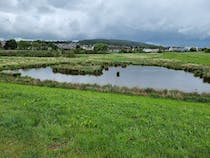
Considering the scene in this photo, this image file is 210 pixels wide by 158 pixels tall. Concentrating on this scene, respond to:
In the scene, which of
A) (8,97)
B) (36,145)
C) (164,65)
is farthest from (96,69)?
(36,145)

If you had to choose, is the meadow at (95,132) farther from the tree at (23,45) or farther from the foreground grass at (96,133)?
the tree at (23,45)

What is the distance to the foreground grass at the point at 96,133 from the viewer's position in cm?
745

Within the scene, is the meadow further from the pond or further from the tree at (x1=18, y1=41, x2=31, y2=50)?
the tree at (x1=18, y1=41, x2=31, y2=50)

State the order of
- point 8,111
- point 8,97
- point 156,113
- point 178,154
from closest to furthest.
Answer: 1. point 178,154
2. point 8,111
3. point 156,113
4. point 8,97

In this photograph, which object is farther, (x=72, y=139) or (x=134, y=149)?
(x=72, y=139)

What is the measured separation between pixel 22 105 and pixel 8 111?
1555 mm

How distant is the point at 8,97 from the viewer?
51.2 ft

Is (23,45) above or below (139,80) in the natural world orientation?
above

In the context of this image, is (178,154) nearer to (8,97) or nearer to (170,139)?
(170,139)

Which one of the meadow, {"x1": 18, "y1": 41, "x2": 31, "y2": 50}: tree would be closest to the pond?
the meadow

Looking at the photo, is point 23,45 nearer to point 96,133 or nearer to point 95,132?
point 95,132

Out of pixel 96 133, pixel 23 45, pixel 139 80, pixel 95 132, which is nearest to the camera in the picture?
pixel 96 133

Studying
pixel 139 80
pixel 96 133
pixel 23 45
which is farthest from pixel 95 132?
pixel 23 45

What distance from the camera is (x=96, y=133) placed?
353 inches
